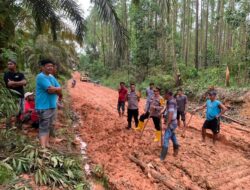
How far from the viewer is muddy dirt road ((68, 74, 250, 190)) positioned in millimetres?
6680

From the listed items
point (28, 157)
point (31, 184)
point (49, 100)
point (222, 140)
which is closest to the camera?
point (31, 184)

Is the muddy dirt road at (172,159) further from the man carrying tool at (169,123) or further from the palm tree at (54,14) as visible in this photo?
the palm tree at (54,14)

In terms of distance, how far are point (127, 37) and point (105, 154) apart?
301cm

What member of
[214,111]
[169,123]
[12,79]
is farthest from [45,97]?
[214,111]

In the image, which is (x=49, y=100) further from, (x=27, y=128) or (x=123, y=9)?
(x=123, y=9)

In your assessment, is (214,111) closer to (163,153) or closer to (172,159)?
(172,159)

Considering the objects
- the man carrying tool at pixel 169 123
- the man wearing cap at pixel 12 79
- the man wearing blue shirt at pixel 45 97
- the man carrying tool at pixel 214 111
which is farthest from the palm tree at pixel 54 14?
the man carrying tool at pixel 214 111

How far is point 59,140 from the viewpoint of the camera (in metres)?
7.64

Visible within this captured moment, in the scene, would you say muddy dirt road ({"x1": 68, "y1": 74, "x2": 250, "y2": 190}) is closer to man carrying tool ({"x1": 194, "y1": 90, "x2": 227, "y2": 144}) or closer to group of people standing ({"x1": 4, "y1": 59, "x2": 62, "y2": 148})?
man carrying tool ({"x1": 194, "y1": 90, "x2": 227, "y2": 144})

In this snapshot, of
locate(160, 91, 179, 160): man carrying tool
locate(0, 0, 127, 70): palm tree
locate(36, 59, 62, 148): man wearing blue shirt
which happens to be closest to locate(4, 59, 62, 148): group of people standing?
locate(36, 59, 62, 148): man wearing blue shirt

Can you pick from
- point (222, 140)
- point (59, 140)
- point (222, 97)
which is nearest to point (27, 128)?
point (59, 140)

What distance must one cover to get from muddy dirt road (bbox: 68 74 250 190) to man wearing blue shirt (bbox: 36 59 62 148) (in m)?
1.70

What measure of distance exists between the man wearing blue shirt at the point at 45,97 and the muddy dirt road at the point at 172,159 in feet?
5.58

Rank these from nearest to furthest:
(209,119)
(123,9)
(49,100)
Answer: (49,100) → (209,119) → (123,9)
